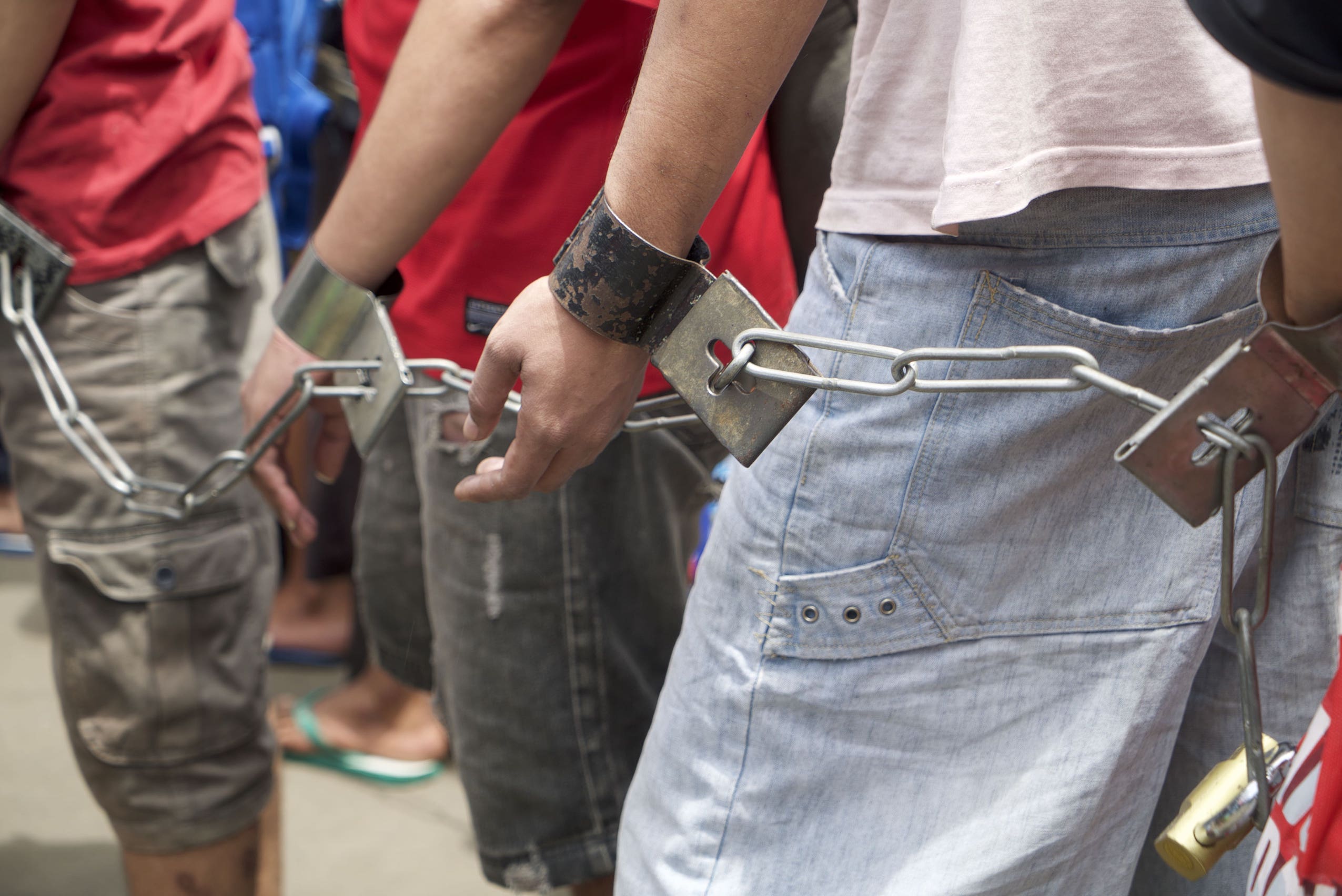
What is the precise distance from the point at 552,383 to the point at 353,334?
0.38 metres

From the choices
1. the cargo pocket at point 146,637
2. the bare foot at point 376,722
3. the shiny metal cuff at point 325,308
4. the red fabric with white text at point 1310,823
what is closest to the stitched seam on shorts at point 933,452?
the red fabric with white text at point 1310,823

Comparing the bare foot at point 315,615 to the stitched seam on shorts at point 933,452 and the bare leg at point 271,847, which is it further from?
the stitched seam on shorts at point 933,452

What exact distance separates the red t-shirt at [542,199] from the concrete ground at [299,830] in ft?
3.86

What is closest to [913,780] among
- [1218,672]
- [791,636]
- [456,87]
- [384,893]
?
[791,636]

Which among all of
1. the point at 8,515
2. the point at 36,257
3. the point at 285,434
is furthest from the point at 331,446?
the point at 8,515

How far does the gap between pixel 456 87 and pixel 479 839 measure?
3.08ft

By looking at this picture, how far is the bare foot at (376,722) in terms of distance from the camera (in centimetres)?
243

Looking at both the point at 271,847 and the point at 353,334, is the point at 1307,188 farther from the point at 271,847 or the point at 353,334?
the point at 271,847

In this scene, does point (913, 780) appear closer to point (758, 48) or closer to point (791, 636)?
point (791, 636)

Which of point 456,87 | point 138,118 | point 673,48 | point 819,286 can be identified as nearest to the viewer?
point 673,48

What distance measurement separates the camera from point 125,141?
1.42 metres

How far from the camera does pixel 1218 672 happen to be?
0.94 metres

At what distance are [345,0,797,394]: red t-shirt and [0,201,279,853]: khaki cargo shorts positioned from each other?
1.20 feet

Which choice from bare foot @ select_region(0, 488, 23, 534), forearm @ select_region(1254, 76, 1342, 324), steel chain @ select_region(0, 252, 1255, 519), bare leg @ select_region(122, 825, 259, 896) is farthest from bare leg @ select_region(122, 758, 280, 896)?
bare foot @ select_region(0, 488, 23, 534)
